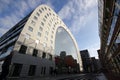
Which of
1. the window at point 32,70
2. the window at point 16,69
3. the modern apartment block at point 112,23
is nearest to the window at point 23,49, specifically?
the window at point 16,69

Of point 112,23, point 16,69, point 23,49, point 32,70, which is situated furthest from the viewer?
point 32,70

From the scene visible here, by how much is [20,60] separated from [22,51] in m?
2.61

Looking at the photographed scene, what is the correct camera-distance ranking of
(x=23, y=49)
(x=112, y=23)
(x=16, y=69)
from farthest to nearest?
(x=23, y=49), (x=16, y=69), (x=112, y=23)

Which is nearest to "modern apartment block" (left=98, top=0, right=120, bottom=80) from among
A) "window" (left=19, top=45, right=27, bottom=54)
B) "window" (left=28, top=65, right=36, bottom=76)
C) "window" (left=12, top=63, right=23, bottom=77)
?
"window" (left=28, top=65, right=36, bottom=76)

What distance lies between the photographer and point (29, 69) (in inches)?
900

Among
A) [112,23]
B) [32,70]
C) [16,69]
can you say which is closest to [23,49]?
[16,69]

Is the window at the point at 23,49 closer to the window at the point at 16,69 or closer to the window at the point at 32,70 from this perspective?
the window at the point at 16,69

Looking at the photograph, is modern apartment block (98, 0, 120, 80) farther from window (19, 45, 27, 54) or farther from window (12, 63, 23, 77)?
window (19, 45, 27, 54)

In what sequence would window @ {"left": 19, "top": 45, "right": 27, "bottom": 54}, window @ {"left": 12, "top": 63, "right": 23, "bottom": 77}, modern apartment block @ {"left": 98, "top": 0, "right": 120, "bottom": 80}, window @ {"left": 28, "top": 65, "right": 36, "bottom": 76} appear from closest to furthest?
modern apartment block @ {"left": 98, "top": 0, "right": 120, "bottom": 80}, window @ {"left": 12, "top": 63, "right": 23, "bottom": 77}, window @ {"left": 19, "top": 45, "right": 27, "bottom": 54}, window @ {"left": 28, "top": 65, "right": 36, "bottom": 76}

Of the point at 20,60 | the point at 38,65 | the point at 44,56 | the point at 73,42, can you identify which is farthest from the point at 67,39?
the point at 20,60

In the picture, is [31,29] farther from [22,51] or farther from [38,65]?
[38,65]

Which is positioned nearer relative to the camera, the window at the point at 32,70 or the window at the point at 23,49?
the window at the point at 23,49

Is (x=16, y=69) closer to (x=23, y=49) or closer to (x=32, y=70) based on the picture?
(x=32, y=70)

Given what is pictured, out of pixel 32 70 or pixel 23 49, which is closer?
pixel 23 49
